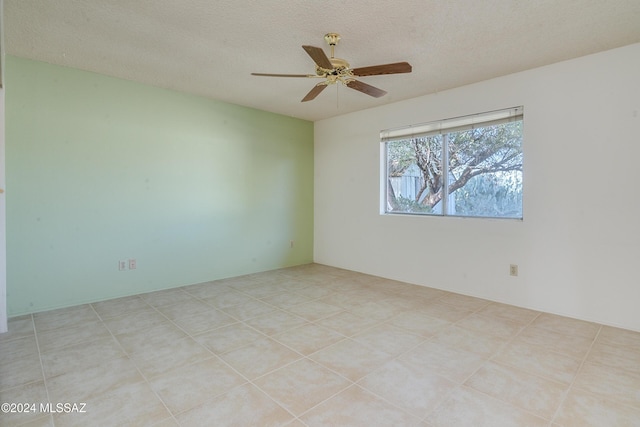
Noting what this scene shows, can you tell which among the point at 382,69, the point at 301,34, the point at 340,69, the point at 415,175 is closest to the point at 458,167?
the point at 415,175

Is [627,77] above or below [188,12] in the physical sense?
below

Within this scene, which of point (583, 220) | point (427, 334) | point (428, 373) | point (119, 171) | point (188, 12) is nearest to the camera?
point (428, 373)

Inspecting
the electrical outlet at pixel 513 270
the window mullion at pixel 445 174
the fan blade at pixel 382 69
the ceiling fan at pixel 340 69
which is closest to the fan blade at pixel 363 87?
the ceiling fan at pixel 340 69

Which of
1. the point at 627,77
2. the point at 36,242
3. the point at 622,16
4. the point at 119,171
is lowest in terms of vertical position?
the point at 36,242

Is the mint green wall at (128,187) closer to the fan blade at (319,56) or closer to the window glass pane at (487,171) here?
the fan blade at (319,56)

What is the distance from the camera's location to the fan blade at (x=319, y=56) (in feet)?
6.66

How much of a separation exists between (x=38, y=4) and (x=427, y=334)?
3.71 meters

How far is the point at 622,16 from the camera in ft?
7.35

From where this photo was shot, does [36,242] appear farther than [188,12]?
Yes

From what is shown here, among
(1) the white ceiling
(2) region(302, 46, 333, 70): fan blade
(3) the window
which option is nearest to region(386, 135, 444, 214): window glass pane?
(3) the window

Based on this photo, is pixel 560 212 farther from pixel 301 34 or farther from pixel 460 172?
pixel 301 34

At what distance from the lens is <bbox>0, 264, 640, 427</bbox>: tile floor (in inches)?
66.2

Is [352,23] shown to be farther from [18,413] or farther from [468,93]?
[18,413]

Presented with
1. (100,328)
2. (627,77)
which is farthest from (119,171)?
(627,77)
